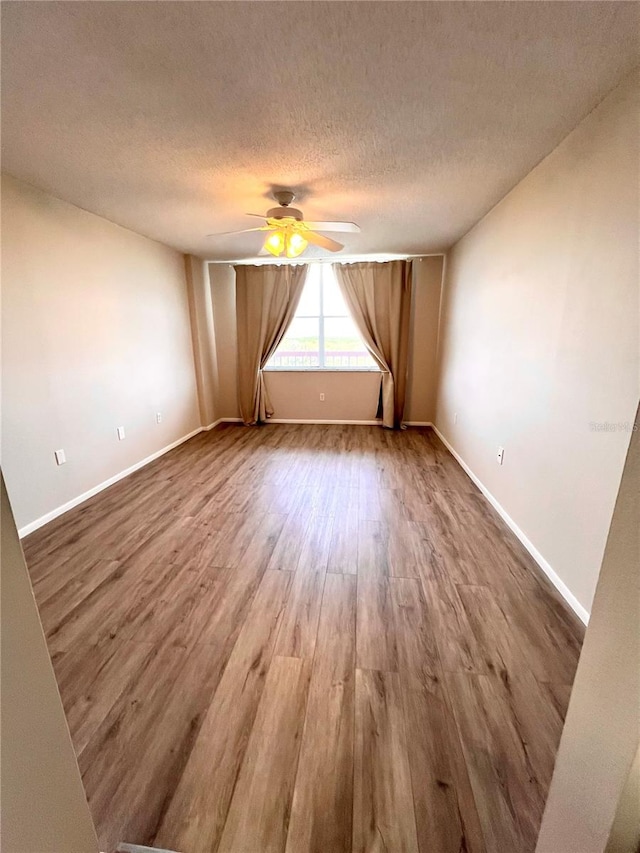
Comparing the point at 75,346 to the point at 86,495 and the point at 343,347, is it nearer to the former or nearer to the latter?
Result: the point at 86,495

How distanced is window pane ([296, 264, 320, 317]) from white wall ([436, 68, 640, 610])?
2.40 meters

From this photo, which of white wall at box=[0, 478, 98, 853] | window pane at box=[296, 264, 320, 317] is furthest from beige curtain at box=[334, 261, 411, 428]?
white wall at box=[0, 478, 98, 853]

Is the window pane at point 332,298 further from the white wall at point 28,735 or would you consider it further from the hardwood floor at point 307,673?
the white wall at point 28,735

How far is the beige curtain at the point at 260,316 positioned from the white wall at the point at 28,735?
437 cm

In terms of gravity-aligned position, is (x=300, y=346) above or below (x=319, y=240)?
below

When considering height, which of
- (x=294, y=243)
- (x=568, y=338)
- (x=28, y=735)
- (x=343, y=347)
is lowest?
(x=28, y=735)

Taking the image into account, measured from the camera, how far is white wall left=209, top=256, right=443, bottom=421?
4484mm

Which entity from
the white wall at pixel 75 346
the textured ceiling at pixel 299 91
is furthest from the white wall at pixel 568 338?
the white wall at pixel 75 346

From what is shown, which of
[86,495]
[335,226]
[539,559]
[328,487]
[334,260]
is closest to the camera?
[539,559]

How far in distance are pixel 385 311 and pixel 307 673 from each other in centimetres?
412

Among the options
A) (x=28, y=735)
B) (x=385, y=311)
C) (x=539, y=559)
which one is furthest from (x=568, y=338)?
(x=385, y=311)

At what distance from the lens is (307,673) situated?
53.2 inches

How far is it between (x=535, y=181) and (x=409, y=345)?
2608 mm

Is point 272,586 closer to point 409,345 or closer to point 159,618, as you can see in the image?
point 159,618
